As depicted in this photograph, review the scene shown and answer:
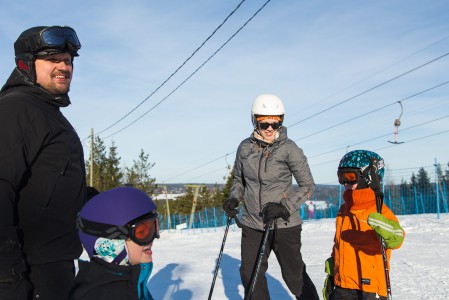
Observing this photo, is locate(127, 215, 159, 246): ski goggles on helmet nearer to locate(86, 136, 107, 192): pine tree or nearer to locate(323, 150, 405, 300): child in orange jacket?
locate(323, 150, 405, 300): child in orange jacket

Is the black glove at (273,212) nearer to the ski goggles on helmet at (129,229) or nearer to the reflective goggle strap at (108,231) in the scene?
the ski goggles on helmet at (129,229)

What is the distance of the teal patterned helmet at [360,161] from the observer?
12.2 feet

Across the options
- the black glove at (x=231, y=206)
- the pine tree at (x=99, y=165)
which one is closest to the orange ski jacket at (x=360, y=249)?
the black glove at (x=231, y=206)

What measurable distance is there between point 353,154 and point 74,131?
2.12 meters

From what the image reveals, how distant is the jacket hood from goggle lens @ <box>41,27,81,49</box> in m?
0.22

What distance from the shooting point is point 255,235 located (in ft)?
15.0

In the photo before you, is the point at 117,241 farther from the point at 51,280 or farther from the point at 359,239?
the point at 359,239

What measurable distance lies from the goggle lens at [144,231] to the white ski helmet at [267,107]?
2591mm

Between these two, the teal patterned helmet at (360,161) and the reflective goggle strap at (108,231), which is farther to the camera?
the teal patterned helmet at (360,161)

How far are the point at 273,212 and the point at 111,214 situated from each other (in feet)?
7.37

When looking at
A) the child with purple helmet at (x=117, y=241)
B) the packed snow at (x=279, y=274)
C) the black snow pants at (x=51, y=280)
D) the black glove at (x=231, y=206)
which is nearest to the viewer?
the child with purple helmet at (x=117, y=241)

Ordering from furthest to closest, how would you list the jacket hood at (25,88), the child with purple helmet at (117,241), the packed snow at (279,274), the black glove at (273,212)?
the packed snow at (279,274) → the black glove at (273,212) → the jacket hood at (25,88) → the child with purple helmet at (117,241)

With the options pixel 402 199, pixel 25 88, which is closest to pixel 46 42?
pixel 25 88

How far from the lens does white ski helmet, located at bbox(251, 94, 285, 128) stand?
179 inches
